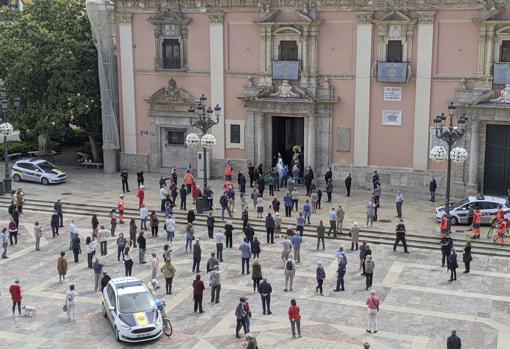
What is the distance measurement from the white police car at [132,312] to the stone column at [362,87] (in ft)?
60.1

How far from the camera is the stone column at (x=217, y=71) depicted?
129ft

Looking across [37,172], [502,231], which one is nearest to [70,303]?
[502,231]

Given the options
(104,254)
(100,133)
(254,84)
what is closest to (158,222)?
(104,254)

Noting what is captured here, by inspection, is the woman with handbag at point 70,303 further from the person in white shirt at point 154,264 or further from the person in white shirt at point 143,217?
the person in white shirt at point 143,217

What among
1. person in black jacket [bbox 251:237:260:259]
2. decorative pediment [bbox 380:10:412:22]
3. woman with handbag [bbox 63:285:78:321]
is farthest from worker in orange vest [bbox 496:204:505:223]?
woman with handbag [bbox 63:285:78:321]

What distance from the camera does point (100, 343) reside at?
21.2m

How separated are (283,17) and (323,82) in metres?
3.80

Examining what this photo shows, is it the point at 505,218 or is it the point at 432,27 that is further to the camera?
the point at 432,27

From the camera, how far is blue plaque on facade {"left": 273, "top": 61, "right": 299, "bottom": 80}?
1489 inches

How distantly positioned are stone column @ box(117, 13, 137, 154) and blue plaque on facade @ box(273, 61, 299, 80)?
8421 millimetres

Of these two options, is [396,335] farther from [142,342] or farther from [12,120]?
[12,120]

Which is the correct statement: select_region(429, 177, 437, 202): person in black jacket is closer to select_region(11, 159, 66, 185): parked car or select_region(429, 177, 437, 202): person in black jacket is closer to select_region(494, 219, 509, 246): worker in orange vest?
select_region(494, 219, 509, 246): worker in orange vest

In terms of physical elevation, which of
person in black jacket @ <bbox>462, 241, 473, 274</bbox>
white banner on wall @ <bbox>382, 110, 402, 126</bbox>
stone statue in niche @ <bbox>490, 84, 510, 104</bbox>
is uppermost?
stone statue in niche @ <bbox>490, 84, 510, 104</bbox>

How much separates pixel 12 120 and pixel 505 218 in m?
27.9
